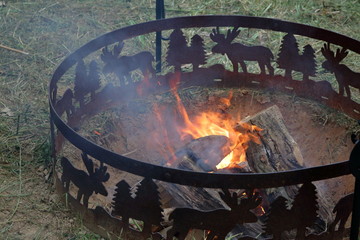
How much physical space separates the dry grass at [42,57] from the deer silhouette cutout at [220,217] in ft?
2.16

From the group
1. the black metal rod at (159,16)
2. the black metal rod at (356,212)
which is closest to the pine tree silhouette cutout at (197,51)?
the black metal rod at (159,16)

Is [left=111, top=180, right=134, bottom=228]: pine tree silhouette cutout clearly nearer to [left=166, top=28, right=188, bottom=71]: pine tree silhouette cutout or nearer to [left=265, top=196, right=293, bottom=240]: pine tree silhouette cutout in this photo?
[left=265, top=196, right=293, bottom=240]: pine tree silhouette cutout

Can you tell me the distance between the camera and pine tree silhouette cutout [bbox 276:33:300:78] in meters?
4.25

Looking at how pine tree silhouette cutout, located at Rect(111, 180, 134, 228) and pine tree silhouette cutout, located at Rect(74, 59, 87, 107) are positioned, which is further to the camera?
pine tree silhouette cutout, located at Rect(74, 59, 87, 107)

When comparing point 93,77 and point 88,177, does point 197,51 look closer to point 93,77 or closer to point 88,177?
point 93,77

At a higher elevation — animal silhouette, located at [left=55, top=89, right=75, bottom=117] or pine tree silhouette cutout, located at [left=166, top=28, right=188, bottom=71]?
pine tree silhouette cutout, located at [left=166, top=28, right=188, bottom=71]

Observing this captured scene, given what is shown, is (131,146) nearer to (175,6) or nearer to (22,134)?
(22,134)

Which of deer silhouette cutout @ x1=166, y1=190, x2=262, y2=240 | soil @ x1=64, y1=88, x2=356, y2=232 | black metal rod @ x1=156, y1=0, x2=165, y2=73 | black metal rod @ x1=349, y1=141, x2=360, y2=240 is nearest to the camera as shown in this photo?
black metal rod @ x1=349, y1=141, x2=360, y2=240

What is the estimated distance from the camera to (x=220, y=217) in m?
2.77

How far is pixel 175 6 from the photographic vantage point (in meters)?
6.17

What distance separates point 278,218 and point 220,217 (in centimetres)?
30

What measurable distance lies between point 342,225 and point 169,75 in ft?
6.46

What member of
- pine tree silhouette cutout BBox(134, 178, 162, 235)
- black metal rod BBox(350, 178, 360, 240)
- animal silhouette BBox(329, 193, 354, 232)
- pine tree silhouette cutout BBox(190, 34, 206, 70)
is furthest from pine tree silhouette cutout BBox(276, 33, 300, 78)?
black metal rod BBox(350, 178, 360, 240)

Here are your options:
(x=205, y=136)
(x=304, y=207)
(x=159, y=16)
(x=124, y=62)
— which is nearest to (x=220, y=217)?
(x=304, y=207)
